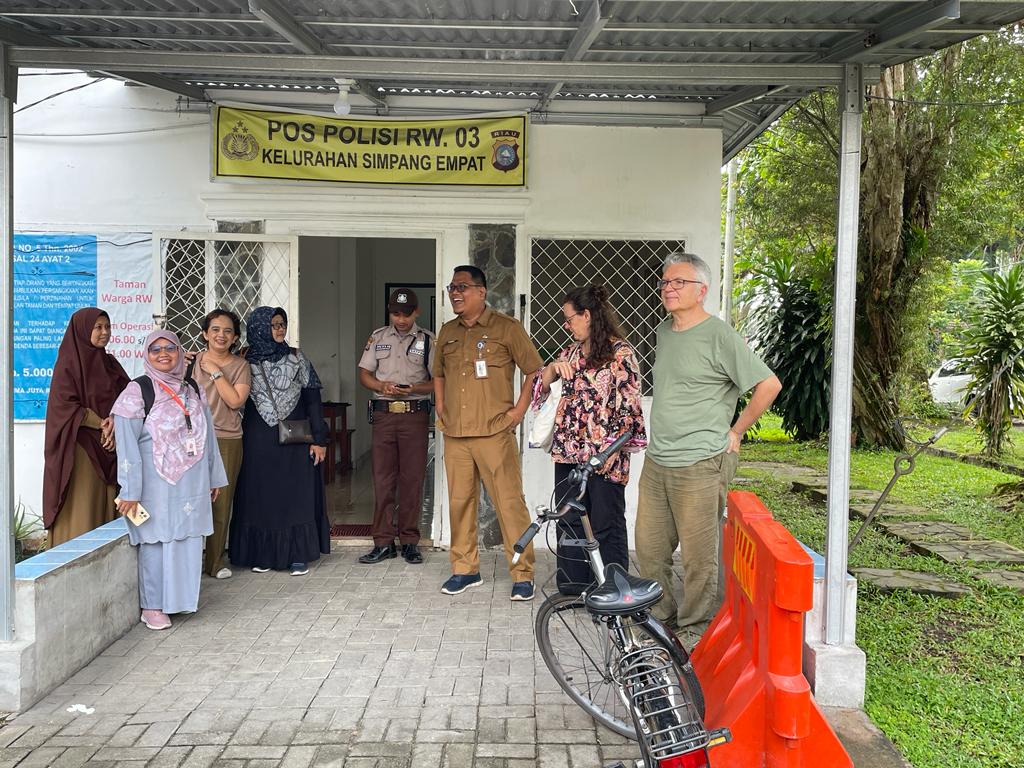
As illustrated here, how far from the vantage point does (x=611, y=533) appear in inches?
179

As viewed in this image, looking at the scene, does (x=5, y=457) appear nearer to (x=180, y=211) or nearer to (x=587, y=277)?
(x=180, y=211)

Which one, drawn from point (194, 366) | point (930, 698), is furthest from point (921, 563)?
point (194, 366)

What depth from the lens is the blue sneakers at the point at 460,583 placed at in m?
5.13

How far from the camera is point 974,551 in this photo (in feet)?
21.0

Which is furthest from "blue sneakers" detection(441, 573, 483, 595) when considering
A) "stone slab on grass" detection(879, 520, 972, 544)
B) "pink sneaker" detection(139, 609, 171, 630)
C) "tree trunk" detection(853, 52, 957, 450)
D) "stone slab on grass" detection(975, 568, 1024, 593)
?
"tree trunk" detection(853, 52, 957, 450)

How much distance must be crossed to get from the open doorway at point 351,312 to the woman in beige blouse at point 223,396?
2.12 m

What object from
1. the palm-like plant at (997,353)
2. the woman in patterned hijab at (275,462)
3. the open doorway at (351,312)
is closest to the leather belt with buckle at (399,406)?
the woman in patterned hijab at (275,462)

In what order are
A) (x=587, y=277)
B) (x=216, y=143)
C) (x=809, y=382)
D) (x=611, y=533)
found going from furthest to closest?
(x=809, y=382), (x=587, y=277), (x=216, y=143), (x=611, y=533)

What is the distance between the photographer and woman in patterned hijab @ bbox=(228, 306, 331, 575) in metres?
5.37

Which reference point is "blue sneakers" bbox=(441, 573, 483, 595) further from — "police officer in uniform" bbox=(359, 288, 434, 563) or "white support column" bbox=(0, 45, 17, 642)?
"white support column" bbox=(0, 45, 17, 642)

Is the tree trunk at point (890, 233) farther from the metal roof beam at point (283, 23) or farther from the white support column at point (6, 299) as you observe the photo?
the white support column at point (6, 299)

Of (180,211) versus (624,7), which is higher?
(624,7)

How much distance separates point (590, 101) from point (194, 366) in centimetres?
311

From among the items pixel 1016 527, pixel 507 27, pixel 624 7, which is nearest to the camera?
pixel 624 7
